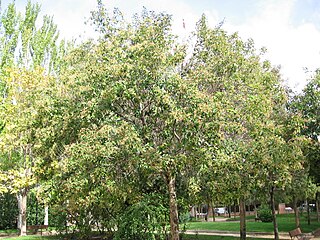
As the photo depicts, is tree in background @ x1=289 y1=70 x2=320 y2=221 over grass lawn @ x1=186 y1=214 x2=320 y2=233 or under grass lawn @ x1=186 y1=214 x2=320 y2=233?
over

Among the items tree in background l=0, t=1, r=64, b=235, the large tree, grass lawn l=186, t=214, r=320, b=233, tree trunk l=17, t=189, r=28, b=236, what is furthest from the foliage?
tree trunk l=17, t=189, r=28, b=236

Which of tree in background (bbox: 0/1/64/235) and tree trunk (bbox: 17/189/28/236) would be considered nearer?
tree in background (bbox: 0/1/64/235)

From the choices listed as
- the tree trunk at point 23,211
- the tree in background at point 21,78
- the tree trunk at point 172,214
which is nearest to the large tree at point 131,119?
the tree trunk at point 172,214

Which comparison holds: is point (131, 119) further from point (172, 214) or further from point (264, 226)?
point (264, 226)

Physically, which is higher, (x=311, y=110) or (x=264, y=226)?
(x=311, y=110)

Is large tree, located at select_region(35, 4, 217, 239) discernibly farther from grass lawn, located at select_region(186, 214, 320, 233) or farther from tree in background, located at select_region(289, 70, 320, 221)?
grass lawn, located at select_region(186, 214, 320, 233)

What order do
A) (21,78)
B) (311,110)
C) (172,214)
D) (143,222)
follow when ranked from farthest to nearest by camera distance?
(21,78)
(311,110)
(172,214)
(143,222)

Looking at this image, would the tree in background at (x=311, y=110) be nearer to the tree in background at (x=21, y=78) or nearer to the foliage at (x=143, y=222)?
the foliage at (x=143, y=222)

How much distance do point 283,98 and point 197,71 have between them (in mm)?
4738

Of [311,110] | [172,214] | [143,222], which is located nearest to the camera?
[143,222]

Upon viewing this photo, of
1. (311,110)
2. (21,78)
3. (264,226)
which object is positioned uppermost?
(21,78)

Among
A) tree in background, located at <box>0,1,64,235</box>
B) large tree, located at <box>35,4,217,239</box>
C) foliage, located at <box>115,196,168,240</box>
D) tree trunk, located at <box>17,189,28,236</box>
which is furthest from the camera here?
tree trunk, located at <box>17,189,28,236</box>

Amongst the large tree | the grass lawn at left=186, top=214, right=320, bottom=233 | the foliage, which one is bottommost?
the grass lawn at left=186, top=214, right=320, bottom=233

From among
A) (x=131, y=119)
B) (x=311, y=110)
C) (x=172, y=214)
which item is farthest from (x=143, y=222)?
(x=311, y=110)
